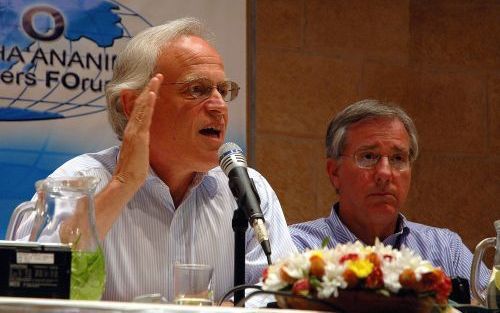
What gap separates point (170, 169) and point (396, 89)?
1.92 meters

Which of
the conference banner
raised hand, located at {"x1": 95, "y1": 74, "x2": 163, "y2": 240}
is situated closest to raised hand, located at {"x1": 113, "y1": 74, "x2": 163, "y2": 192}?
raised hand, located at {"x1": 95, "y1": 74, "x2": 163, "y2": 240}

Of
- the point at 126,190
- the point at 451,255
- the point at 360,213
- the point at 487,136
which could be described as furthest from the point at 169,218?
the point at 487,136

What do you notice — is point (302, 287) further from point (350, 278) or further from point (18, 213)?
point (18, 213)

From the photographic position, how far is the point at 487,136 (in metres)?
4.59

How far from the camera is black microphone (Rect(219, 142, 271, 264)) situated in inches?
78.5

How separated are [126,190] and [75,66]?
1456mm

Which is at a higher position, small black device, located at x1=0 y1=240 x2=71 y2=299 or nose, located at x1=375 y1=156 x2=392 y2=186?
nose, located at x1=375 y1=156 x2=392 y2=186

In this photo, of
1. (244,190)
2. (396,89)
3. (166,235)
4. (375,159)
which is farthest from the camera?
(396,89)

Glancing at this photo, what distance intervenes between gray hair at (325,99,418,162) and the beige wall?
0.59 meters

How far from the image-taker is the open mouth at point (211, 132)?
2795 mm

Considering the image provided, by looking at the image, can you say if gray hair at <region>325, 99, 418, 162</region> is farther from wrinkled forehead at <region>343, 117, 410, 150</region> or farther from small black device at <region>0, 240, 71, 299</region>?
small black device at <region>0, 240, 71, 299</region>

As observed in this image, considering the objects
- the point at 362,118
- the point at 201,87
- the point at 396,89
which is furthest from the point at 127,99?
the point at 396,89

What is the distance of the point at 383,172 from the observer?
347 cm

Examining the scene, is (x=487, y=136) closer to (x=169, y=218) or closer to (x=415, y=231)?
(x=415, y=231)
